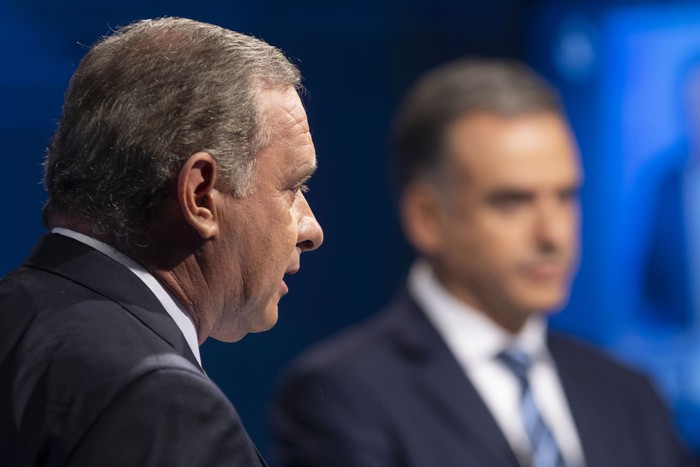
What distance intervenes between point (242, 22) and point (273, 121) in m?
2.28

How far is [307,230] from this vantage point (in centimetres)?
120

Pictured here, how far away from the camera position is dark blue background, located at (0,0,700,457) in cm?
348

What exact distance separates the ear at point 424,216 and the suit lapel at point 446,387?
131 mm

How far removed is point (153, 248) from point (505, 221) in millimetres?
1563

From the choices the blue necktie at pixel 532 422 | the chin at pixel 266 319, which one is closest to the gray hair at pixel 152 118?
the chin at pixel 266 319

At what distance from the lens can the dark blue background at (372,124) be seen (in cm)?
348

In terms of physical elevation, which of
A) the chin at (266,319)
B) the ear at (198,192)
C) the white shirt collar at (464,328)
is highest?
the ear at (198,192)

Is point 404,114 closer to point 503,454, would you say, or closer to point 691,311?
point 503,454

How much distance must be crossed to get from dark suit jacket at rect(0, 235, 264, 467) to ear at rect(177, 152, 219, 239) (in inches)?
3.5

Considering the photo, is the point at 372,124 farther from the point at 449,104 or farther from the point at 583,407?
the point at 583,407

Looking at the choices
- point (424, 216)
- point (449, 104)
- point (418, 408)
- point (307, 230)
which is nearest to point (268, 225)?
point (307, 230)

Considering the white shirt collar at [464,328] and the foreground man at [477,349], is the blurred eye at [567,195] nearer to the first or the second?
the foreground man at [477,349]

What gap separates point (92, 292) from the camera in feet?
3.52

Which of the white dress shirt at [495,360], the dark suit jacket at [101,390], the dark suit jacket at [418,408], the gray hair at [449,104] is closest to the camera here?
the dark suit jacket at [101,390]
